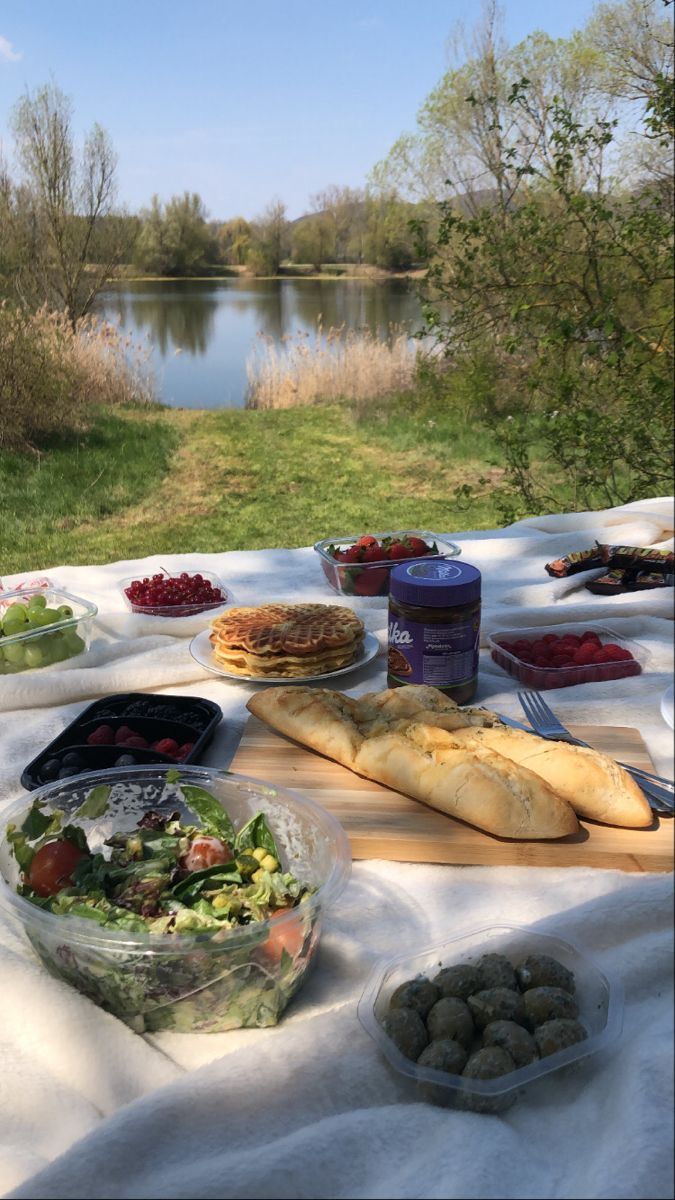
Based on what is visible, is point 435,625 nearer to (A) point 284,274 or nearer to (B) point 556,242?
(B) point 556,242

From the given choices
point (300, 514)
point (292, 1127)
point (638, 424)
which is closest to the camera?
point (292, 1127)

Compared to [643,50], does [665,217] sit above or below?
below

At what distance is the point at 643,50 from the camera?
4.89m

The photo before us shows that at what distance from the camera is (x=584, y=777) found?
130 cm

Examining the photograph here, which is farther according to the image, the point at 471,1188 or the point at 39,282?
the point at 39,282

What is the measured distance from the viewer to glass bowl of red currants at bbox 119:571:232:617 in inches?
90.7

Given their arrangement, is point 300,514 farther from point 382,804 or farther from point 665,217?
point 382,804

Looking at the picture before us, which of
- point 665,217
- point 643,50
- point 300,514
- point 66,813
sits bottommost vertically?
point 300,514

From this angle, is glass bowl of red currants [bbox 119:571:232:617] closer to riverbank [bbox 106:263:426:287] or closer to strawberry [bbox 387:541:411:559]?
strawberry [bbox 387:541:411:559]

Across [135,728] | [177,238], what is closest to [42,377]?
[135,728]

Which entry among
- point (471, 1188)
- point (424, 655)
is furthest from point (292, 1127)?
point (424, 655)

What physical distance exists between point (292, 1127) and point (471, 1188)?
18cm

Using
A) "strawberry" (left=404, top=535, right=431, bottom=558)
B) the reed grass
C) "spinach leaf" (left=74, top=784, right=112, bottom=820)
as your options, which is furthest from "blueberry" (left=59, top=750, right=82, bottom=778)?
the reed grass

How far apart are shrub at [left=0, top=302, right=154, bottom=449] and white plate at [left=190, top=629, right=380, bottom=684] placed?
544cm
